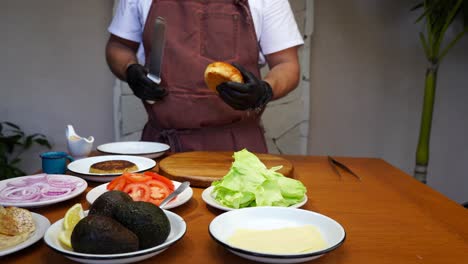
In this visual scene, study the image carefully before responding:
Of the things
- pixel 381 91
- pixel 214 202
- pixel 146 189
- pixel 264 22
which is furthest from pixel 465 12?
pixel 146 189

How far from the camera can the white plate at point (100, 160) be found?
4.03 feet

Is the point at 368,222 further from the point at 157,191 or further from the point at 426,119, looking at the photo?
the point at 426,119

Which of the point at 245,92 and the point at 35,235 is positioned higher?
the point at 245,92

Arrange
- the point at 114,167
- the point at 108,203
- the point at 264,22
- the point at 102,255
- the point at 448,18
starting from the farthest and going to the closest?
the point at 448,18
the point at 264,22
the point at 114,167
the point at 108,203
the point at 102,255

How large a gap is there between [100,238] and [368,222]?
0.61 m

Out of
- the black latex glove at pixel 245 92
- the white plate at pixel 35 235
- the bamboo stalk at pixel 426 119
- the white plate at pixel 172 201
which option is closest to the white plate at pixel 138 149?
the black latex glove at pixel 245 92

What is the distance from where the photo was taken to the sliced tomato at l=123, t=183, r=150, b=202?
1001 millimetres

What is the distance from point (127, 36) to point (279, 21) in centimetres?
71

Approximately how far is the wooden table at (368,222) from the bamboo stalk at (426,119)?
133cm

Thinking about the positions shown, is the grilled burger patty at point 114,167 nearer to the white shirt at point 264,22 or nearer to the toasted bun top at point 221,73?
the toasted bun top at point 221,73

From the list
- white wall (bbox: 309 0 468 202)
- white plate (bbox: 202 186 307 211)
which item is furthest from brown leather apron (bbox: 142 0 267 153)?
white wall (bbox: 309 0 468 202)

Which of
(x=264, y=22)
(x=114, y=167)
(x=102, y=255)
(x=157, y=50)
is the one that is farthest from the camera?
(x=264, y=22)

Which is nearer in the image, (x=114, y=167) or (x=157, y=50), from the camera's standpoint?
(x=114, y=167)

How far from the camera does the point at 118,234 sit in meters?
0.69
